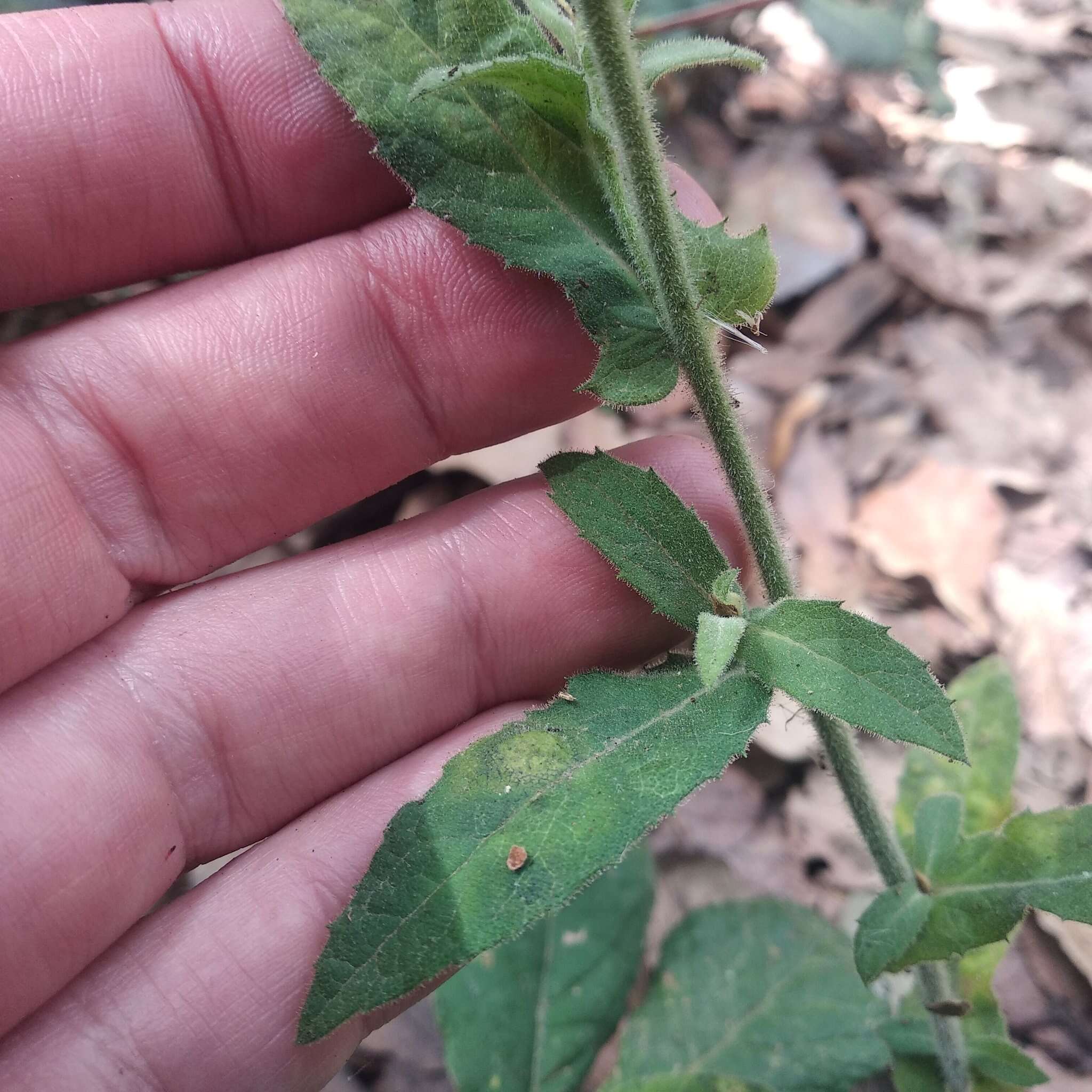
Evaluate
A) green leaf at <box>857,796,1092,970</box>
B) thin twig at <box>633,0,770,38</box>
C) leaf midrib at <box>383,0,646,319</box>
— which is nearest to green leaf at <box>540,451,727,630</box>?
leaf midrib at <box>383,0,646,319</box>

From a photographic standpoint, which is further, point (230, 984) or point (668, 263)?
point (230, 984)

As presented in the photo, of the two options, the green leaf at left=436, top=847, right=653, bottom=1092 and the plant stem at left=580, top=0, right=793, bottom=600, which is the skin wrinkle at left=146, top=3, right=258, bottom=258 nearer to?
the plant stem at left=580, top=0, right=793, bottom=600

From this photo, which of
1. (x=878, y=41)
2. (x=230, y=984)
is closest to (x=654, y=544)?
(x=230, y=984)

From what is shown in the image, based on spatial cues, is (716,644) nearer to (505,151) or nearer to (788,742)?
(505,151)

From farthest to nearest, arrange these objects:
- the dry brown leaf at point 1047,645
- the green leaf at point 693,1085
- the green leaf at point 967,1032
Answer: the dry brown leaf at point 1047,645 < the green leaf at point 693,1085 < the green leaf at point 967,1032

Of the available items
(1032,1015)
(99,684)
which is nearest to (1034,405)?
(1032,1015)

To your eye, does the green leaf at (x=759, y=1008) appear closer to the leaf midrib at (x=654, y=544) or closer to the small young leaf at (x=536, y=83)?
the leaf midrib at (x=654, y=544)

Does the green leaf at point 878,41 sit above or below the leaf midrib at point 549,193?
below

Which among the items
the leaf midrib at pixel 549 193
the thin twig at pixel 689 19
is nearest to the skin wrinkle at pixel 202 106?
the leaf midrib at pixel 549 193
